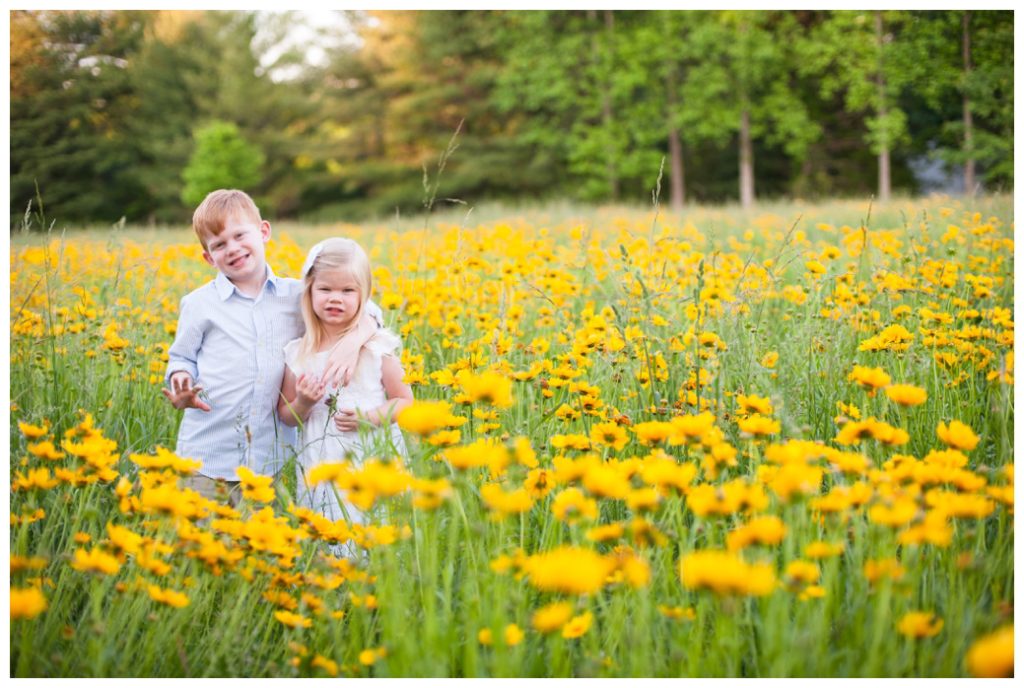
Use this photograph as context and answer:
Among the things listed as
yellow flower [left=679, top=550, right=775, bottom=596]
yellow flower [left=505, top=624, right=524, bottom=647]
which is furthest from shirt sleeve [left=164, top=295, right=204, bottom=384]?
yellow flower [left=679, top=550, right=775, bottom=596]

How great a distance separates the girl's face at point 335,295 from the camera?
2035mm

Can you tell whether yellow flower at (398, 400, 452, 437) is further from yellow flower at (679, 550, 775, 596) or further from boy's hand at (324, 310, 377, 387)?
boy's hand at (324, 310, 377, 387)

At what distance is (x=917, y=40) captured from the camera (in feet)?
11.4

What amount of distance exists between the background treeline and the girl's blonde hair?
12.0 ft

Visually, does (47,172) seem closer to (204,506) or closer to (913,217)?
(204,506)

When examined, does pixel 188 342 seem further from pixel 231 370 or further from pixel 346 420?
pixel 346 420

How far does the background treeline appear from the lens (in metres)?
9.17

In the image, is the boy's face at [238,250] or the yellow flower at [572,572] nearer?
the yellow flower at [572,572]

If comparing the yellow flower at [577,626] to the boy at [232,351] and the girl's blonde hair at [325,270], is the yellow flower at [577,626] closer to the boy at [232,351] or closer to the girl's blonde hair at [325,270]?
the boy at [232,351]

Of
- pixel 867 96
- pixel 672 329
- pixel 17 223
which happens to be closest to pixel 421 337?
pixel 672 329

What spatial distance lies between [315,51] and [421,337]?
52.1 feet

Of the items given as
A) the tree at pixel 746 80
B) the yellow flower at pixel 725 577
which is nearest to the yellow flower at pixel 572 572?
the yellow flower at pixel 725 577

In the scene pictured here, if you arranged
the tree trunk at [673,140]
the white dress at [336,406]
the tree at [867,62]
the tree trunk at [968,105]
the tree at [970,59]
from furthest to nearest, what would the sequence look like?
the tree trunk at [673,140]
the tree at [867,62]
the tree trunk at [968,105]
the tree at [970,59]
the white dress at [336,406]

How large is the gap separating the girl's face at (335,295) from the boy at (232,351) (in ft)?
0.20
